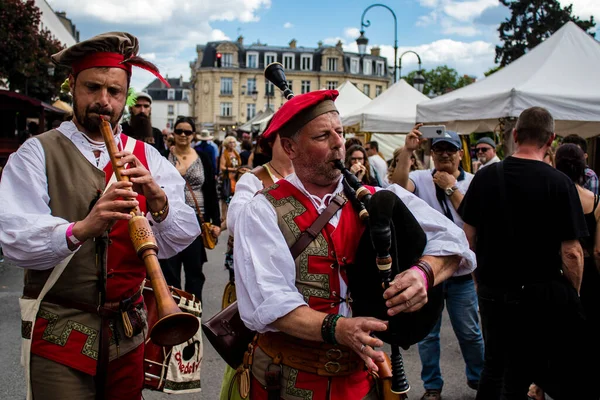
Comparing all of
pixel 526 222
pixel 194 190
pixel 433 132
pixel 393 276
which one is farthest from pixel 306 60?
pixel 393 276

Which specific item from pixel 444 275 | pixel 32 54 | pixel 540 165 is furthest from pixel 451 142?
pixel 32 54

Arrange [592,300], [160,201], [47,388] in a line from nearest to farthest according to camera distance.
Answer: [47,388]
[160,201]
[592,300]

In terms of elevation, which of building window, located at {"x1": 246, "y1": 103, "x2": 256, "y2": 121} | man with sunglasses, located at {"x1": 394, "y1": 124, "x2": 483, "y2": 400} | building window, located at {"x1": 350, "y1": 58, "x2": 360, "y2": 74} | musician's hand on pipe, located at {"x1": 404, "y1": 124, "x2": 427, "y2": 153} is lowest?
man with sunglasses, located at {"x1": 394, "y1": 124, "x2": 483, "y2": 400}

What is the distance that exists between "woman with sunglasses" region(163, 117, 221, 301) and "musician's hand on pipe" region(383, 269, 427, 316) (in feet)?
13.2

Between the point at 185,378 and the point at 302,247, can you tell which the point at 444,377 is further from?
the point at 302,247

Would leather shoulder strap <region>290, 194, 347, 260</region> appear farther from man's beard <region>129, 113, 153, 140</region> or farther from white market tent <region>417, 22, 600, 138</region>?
white market tent <region>417, 22, 600, 138</region>

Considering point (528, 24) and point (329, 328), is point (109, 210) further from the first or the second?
point (528, 24)

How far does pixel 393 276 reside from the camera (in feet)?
6.50

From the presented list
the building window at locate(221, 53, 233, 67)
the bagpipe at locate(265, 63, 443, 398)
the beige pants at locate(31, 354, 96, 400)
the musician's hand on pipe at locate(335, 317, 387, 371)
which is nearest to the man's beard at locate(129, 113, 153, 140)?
the beige pants at locate(31, 354, 96, 400)

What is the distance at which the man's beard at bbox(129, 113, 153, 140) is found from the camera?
5.19 metres

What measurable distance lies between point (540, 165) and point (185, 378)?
2.45 meters

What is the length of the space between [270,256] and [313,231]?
19 centimetres

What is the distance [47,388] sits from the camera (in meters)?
2.30

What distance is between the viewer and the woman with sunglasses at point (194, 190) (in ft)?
18.8
